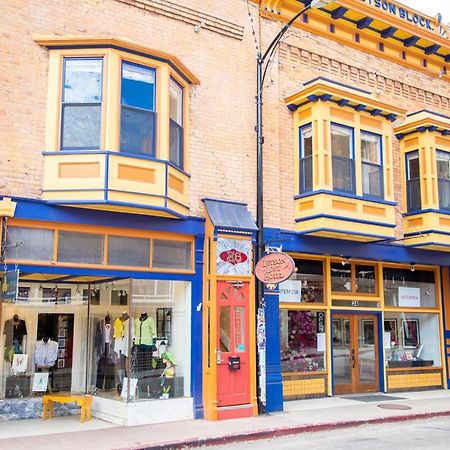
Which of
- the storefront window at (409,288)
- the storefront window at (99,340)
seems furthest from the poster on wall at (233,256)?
the storefront window at (409,288)

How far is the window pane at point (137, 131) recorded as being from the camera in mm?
11570

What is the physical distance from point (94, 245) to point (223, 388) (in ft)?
12.9

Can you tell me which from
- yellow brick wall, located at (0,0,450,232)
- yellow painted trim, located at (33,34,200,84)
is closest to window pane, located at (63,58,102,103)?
yellow painted trim, located at (33,34,200,84)

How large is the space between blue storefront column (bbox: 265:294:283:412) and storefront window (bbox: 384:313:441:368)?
15.4 ft

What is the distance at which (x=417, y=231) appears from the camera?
53.5 feet

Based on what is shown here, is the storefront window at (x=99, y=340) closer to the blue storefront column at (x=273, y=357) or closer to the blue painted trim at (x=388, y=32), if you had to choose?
the blue storefront column at (x=273, y=357)

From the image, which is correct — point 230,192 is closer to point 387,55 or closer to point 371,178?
point 371,178

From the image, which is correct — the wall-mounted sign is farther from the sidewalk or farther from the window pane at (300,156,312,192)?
the sidewalk

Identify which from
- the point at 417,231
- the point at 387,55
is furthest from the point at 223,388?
the point at 387,55

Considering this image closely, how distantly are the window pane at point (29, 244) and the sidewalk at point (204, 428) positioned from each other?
3134 mm

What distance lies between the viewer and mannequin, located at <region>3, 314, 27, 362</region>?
1234cm

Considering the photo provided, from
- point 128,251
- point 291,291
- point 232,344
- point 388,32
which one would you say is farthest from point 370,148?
point 128,251

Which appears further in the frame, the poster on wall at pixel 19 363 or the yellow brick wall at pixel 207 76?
the poster on wall at pixel 19 363

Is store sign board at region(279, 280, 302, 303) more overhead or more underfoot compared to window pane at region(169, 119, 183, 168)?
more underfoot
